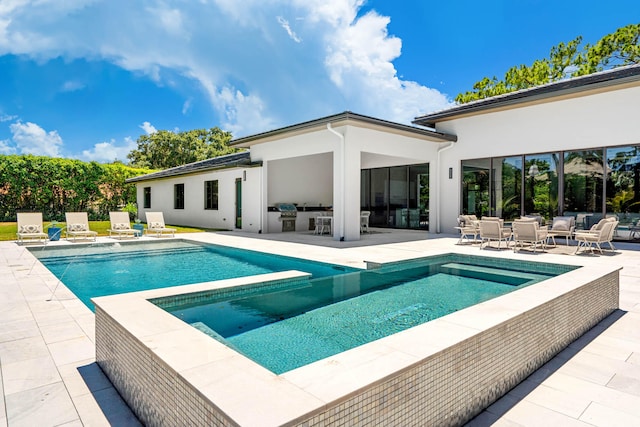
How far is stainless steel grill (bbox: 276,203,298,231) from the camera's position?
16125 mm

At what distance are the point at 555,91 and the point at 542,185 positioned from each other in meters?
3.04

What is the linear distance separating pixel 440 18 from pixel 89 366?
2357cm

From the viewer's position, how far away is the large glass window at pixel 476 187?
14095 millimetres

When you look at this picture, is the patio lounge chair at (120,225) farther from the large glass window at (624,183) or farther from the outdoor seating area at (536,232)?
the large glass window at (624,183)

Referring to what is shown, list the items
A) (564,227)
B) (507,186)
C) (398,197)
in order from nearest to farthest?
1. (564,227)
2. (507,186)
3. (398,197)

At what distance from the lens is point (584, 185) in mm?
11875

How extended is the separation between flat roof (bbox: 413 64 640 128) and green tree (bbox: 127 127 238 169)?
26.0 m

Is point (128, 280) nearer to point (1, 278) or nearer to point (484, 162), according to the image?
point (1, 278)

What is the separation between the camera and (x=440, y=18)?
21.5 m

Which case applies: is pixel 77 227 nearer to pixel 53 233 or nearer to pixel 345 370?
pixel 53 233

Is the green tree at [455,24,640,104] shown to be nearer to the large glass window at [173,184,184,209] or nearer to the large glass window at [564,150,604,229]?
the large glass window at [564,150,604,229]

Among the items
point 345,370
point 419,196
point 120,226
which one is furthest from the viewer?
point 419,196

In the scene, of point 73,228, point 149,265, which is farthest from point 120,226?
point 149,265

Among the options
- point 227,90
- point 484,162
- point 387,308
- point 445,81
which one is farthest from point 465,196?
point 227,90
